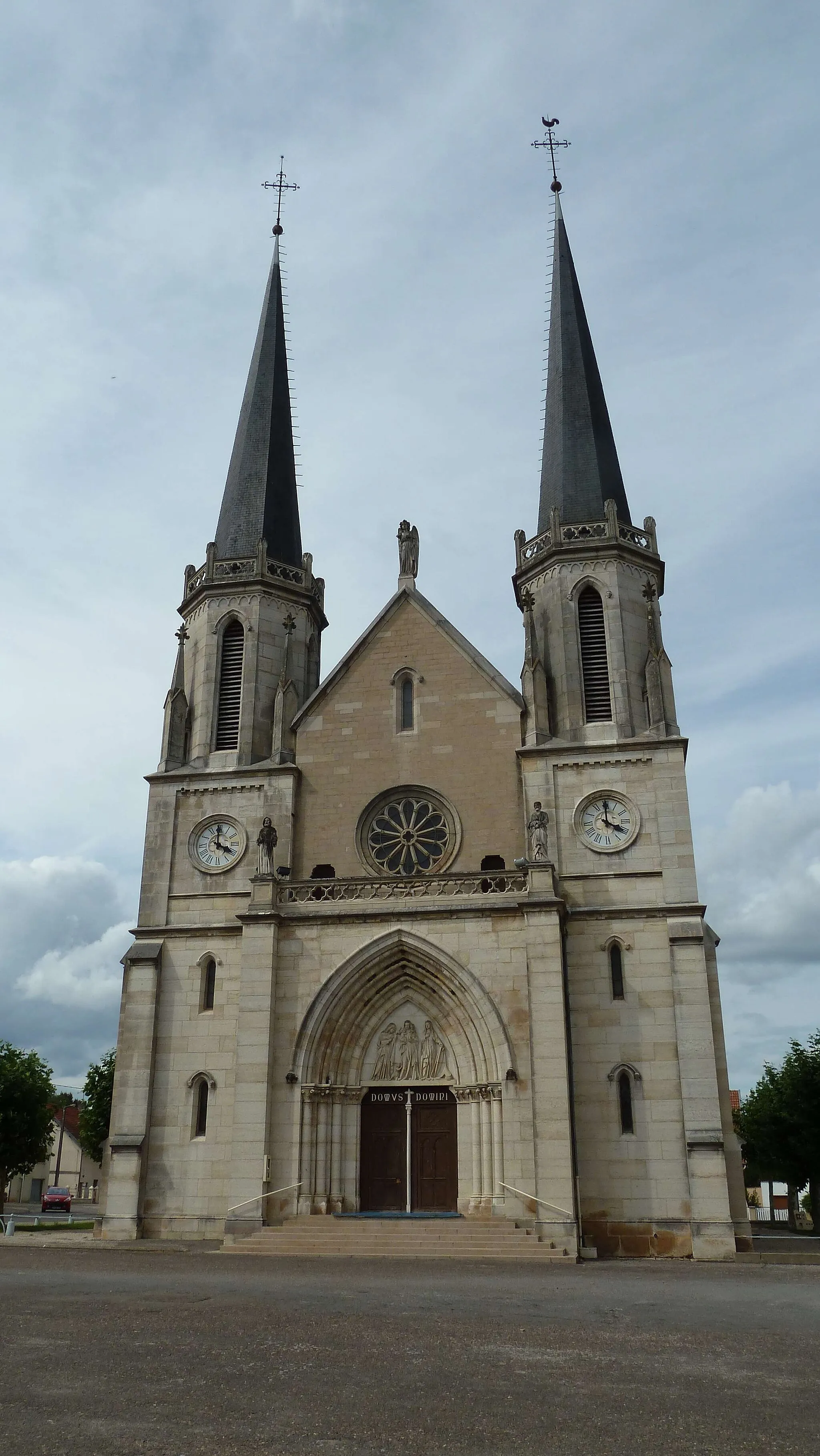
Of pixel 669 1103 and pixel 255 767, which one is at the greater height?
pixel 255 767

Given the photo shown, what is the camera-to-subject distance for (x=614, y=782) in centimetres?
2583

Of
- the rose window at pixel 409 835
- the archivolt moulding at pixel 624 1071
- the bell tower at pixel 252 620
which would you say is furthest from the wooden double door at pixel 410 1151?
the bell tower at pixel 252 620

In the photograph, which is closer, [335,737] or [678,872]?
[678,872]

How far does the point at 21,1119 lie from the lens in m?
33.2

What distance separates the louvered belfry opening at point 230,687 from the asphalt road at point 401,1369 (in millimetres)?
15417

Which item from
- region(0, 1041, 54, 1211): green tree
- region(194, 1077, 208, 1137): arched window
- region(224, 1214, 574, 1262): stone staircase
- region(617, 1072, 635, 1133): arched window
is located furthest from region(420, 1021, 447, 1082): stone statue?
region(0, 1041, 54, 1211): green tree

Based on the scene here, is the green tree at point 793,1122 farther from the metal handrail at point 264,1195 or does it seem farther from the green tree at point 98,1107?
the green tree at point 98,1107

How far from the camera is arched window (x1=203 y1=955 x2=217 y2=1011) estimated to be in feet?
83.3

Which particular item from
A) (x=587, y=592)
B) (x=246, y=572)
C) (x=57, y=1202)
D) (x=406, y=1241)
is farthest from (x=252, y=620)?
(x=57, y=1202)

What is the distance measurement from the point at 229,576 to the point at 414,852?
9.58 m

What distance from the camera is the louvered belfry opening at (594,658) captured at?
27.1 metres

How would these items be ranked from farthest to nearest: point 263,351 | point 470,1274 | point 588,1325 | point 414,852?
point 263,351, point 414,852, point 470,1274, point 588,1325

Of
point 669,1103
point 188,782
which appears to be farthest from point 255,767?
point 669,1103

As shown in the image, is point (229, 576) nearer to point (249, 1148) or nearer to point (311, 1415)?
point (249, 1148)
